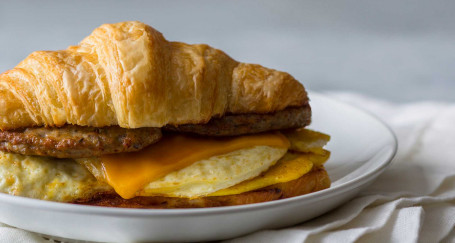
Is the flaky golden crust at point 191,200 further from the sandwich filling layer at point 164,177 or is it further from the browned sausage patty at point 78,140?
the browned sausage patty at point 78,140

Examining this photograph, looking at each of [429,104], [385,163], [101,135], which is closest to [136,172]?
[101,135]

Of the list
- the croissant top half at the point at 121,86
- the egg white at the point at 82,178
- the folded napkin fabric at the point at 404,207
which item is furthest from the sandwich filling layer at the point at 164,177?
the folded napkin fabric at the point at 404,207

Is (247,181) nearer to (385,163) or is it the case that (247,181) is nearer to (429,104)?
(385,163)

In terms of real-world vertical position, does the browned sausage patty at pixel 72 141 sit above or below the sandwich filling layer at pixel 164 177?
above

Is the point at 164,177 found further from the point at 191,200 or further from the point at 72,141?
the point at 72,141

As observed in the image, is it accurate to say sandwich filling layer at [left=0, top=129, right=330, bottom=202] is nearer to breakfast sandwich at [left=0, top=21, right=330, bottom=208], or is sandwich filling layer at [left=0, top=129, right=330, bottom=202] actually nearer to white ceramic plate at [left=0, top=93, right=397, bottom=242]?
breakfast sandwich at [left=0, top=21, right=330, bottom=208]

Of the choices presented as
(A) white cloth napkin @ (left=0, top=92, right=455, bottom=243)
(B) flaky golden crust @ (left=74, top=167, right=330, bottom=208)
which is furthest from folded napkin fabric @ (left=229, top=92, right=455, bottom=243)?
(B) flaky golden crust @ (left=74, top=167, right=330, bottom=208)

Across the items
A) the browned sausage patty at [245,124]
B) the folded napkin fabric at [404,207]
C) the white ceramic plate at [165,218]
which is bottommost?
the folded napkin fabric at [404,207]

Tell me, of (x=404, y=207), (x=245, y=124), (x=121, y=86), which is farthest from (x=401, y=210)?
(x=121, y=86)
